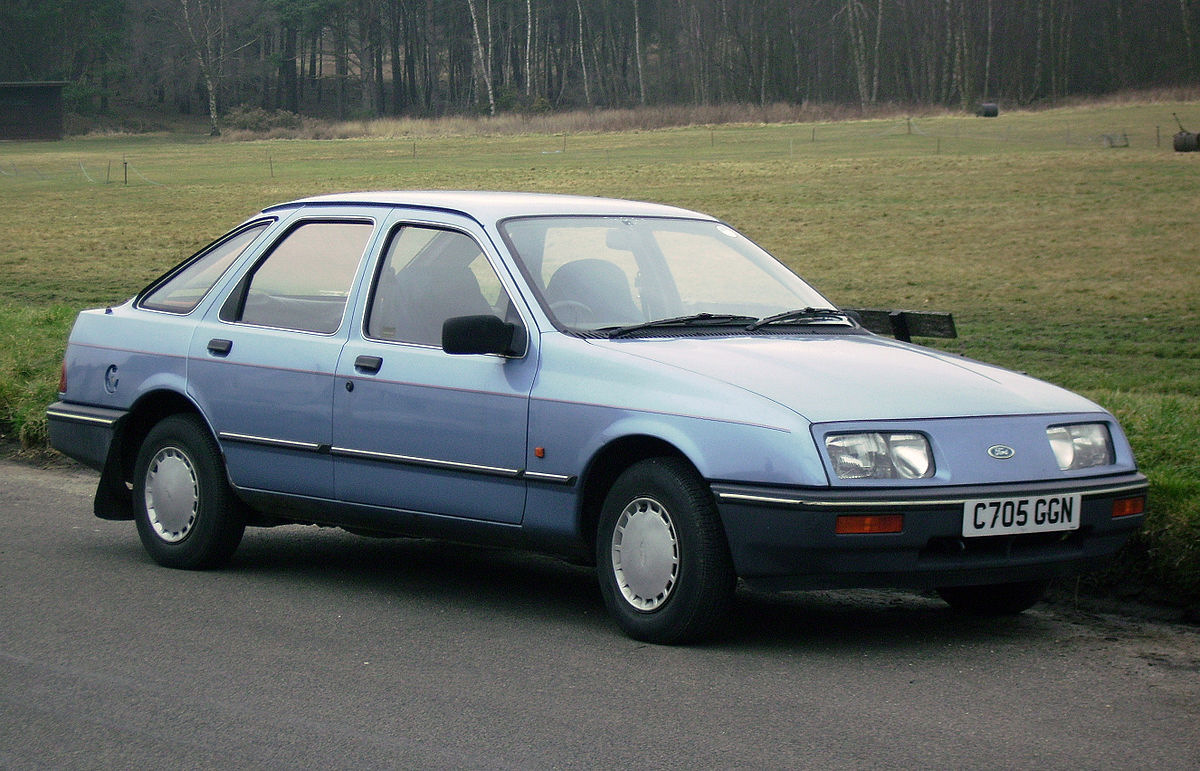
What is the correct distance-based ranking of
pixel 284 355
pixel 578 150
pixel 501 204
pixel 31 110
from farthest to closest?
1. pixel 31 110
2. pixel 578 150
3. pixel 284 355
4. pixel 501 204

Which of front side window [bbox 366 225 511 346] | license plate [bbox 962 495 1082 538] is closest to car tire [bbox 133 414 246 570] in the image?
front side window [bbox 366 225 511 346]

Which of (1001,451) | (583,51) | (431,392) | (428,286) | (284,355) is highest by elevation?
(583,51)

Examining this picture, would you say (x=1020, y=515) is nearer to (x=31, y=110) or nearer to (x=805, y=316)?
(x=805, y=316)

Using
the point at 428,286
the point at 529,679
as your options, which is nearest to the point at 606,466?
the point at 529,679

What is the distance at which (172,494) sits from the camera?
7.40 meters

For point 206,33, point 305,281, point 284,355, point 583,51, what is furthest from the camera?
point 583,51

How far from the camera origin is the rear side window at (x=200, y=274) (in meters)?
7.59

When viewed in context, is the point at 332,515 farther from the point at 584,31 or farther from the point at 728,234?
the point at 584,31

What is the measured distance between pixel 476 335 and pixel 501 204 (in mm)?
979

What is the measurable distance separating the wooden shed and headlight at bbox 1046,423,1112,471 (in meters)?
92.6

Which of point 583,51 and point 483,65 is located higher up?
point 583,51

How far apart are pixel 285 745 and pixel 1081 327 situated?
1729 cm

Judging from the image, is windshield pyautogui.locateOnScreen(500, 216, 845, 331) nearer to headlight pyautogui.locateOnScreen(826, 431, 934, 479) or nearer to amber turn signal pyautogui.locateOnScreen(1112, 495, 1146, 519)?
headlight pyautogui.locateOnScreen(826, 431, 934, 479)

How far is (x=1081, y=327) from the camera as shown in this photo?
2045 cm
